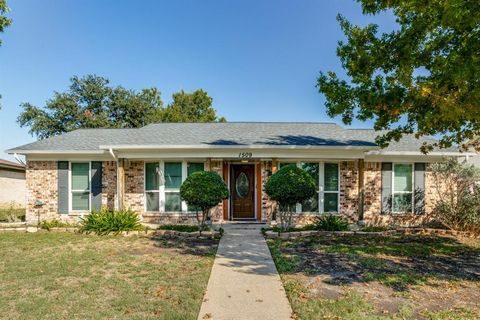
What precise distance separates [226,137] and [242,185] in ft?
6.50

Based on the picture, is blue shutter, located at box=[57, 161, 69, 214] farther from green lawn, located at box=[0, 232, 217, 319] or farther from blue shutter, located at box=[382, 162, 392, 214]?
blue shutter, located at box=[382, 162, 392, 214]

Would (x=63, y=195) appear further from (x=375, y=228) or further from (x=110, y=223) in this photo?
(x=375, y=228)

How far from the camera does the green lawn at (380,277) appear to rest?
14.3 ft


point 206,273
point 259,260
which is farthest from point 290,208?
point 206,273

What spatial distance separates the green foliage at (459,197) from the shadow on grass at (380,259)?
1116 millimetres

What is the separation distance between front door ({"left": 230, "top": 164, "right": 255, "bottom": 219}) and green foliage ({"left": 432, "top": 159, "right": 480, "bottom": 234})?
6.35 m

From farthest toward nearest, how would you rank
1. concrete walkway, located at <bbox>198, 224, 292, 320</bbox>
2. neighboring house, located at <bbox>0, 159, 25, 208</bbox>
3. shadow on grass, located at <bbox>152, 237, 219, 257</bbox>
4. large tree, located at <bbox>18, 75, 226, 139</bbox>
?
large tree, located at <bbox>18, 75, 226, 139</bbox>
neighboring house, located at <bbox>0, 159, 25, 208</bbox>
shadow on grass, located at <bbox>152, 237, 219, 257</bbox>
concrete walkway, located at <bbox>198, 224, 292, 320</bbox>

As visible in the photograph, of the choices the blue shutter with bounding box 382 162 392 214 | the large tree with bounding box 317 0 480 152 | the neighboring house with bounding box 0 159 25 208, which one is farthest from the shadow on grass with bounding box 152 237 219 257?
the neighboring house with bounding box 0 159 25 208

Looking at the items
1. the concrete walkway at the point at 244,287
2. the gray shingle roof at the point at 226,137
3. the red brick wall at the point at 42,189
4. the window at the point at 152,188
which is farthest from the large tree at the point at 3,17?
the concrete walkway at the point at 244,287

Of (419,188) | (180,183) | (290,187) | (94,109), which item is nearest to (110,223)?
(180,183)

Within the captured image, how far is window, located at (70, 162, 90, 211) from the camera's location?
12.0 metres

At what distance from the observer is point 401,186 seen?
39.3 ft

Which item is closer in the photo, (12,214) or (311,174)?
(311,174)

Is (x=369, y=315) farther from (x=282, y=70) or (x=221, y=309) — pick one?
(x=282, y=70)
